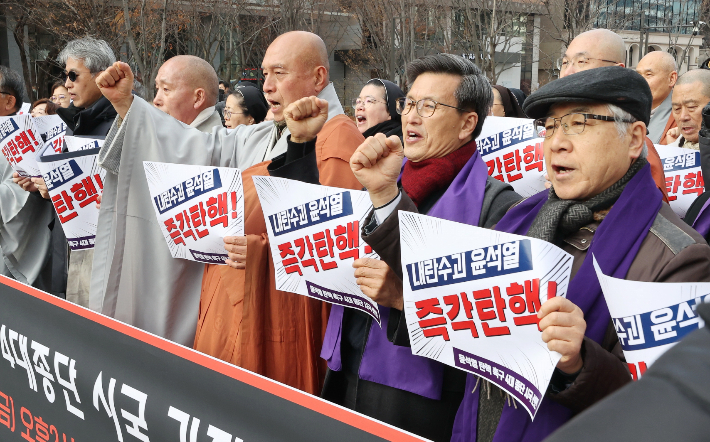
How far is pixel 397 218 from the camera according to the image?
202cm

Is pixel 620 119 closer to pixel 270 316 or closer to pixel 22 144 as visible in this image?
pixel 270 316

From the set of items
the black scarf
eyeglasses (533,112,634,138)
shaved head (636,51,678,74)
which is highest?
eyeglasses (533,112,634,138)

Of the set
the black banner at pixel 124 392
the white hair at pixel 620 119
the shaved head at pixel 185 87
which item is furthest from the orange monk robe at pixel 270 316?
Result: the shaved head at pixel 185 87

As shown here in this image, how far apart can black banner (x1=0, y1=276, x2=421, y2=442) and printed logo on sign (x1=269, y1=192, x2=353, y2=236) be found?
0.56 m

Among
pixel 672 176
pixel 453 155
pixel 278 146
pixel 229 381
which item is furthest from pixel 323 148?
pixel 672 176

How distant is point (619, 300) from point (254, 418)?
3.12 feet

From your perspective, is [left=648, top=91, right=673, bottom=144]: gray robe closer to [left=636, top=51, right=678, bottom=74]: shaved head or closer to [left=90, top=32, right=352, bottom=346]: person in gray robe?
[left=636, top=51, right=678, bottom=74]: shaved head

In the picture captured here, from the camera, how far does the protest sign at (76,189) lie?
348 centimetres

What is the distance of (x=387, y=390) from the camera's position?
7.41 ft

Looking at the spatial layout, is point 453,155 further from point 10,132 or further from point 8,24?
point 8,24

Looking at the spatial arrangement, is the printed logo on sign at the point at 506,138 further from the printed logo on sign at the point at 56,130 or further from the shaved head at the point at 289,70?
the printed logo on sign at the point at 56,130

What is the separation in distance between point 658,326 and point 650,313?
0.10 ft

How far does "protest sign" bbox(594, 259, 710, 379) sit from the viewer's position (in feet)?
4.69

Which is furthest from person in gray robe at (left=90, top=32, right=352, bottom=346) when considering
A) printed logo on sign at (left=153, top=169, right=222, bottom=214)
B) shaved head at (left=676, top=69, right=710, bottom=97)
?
shaved head at (left=676, top=69, right=710, bottom=97)
